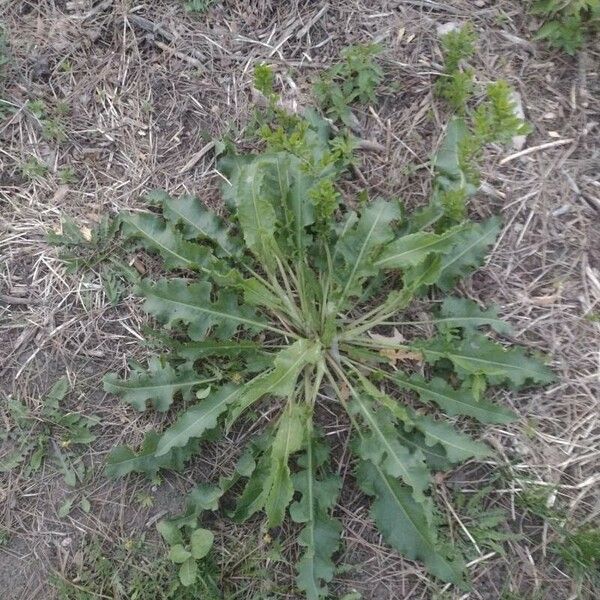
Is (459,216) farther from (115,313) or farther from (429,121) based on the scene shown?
(115,313)

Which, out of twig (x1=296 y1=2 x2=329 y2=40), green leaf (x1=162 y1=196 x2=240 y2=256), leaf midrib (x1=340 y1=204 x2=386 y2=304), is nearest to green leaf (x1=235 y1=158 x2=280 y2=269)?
green leaf (x1=162 y1=196 x2=240 y2=256)

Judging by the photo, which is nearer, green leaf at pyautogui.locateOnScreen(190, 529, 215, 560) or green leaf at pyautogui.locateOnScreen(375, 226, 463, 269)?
green leaf at pyautogui.locateOnScreen(375, 226, 463, 269)

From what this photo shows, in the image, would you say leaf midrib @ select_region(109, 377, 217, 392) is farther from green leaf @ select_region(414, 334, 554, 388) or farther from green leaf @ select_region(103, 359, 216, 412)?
green leaf @ select_region(414, 334, 554, 388)

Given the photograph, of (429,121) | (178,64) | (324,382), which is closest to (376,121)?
(429,121)

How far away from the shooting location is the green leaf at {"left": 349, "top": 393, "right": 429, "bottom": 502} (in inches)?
90.1

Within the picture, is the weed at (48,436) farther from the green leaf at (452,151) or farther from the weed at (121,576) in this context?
the green leaf at (452,151)

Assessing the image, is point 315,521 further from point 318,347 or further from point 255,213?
point 255,213

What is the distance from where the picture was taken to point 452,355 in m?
2.44

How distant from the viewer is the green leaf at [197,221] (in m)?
2.58

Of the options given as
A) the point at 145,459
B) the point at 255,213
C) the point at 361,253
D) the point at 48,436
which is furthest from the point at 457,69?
the point at 48,436

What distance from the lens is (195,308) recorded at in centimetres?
246

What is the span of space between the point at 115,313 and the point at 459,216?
138 centimetres

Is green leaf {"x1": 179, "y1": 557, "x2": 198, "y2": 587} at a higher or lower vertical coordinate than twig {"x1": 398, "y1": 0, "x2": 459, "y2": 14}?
lower

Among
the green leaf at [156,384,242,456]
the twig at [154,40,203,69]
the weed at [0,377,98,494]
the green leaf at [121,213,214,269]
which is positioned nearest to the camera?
the green leaf at [156,384,242,456]
